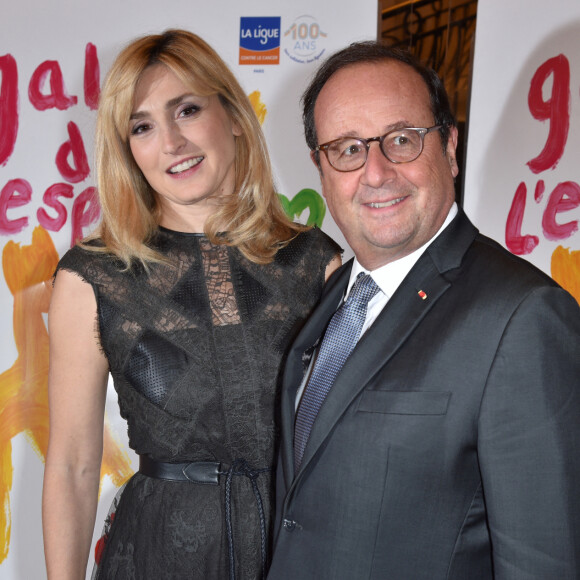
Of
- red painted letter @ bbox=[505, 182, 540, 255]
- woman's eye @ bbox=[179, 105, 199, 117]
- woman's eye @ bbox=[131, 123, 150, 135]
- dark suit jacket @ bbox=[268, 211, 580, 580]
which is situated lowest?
dark suit jacket @ bbox=[268, 211, 580, 580]

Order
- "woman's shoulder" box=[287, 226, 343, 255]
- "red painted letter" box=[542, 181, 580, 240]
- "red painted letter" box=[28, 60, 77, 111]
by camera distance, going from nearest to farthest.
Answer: "woman's shoulder" box=[287, 226, 343, 255] < "red painted letter" box=[542, 181, 580, 240] < "red painted letter" box=[28, 60, 77, 111]

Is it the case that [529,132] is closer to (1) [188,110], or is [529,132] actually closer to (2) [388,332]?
(1) [188,110]

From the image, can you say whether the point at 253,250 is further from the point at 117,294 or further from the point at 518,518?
the point at 518,518

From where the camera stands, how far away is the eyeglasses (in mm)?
1220

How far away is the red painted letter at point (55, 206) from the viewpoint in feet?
7.98

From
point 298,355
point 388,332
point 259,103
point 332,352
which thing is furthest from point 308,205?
point 388,332

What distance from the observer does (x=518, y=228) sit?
216cm

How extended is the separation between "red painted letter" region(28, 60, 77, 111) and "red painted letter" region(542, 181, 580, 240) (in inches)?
61.7

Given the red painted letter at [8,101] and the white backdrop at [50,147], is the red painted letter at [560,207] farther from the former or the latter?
the red painted letter at [8,101]

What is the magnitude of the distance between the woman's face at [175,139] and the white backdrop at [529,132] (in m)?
0.91

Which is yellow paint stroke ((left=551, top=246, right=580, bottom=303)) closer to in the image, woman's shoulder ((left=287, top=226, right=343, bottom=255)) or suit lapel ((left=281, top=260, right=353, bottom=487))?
woman's shoulder ((left=287, top=226, right=343, bottom=255))

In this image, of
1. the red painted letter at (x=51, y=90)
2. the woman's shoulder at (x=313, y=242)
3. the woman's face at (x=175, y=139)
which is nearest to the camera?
the woman's face at (x=175, y=139)

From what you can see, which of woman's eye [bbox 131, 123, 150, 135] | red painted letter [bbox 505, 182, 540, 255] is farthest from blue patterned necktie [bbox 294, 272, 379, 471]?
red painted letter [bbox 505, 182, 540, 255]

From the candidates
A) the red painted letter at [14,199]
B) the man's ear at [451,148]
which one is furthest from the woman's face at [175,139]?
the red painted letter at [14,199]
